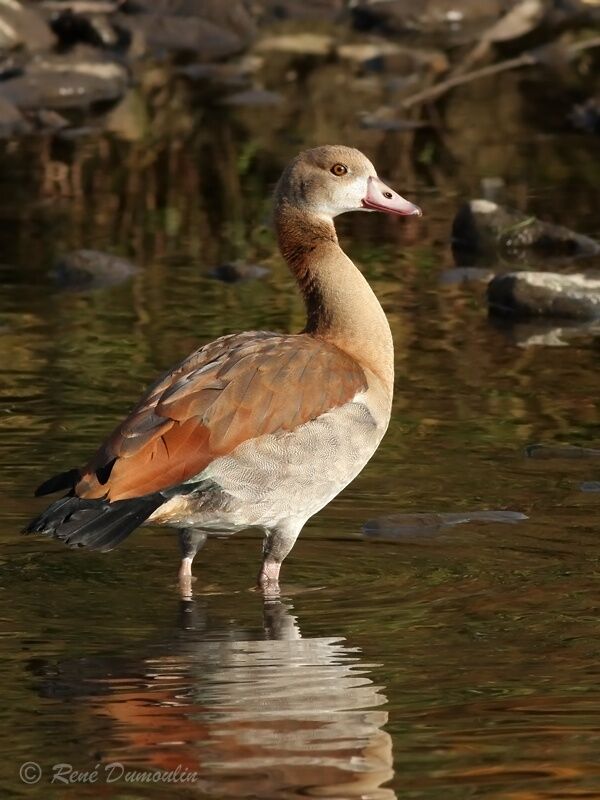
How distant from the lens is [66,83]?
19.1 m

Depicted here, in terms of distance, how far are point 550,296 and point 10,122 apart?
7.46m

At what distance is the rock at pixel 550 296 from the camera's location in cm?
1139

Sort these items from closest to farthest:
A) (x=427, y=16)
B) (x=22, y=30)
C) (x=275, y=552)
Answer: (x=275, y=552) → (x=22, y=30) → (x=427, y=16)

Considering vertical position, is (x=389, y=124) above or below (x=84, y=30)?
below

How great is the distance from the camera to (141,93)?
19312 mm

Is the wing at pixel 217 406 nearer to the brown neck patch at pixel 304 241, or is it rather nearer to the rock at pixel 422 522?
the brown neck patch at pixel 304 241

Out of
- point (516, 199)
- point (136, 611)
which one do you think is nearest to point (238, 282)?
point (516, 199)

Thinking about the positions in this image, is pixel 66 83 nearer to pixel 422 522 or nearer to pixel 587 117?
pixel 587 117

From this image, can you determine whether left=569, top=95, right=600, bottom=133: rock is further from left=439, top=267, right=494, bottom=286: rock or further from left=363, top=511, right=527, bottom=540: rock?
left=363, top=511, right=527, bottom=540: rock

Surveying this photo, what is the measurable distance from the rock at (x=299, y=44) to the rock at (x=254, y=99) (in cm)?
278

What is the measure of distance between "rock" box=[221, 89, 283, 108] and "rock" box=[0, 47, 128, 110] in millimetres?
1165

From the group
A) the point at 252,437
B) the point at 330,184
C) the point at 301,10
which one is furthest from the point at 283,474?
the point at 301,10

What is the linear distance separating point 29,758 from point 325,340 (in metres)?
2.68

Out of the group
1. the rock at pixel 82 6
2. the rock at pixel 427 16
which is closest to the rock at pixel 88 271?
the rock at pixel 82 6
